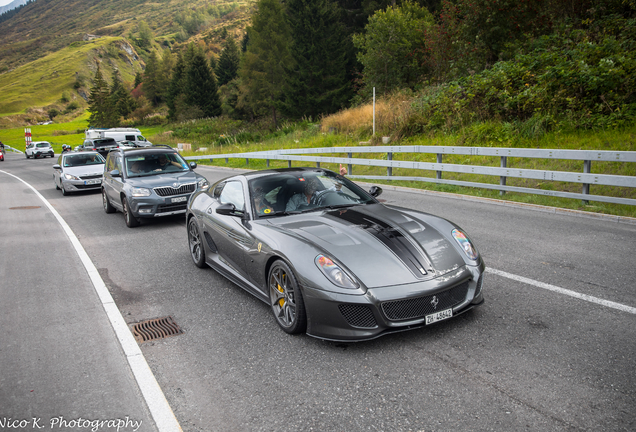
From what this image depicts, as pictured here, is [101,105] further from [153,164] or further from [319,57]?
[153,164]

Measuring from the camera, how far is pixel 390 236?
4.31 meters

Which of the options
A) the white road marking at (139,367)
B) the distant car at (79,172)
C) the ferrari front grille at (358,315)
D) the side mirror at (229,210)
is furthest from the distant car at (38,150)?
the ferrari front grille at (358,315)

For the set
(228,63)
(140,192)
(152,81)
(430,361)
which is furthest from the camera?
(152,81)

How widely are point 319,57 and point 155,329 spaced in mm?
42967

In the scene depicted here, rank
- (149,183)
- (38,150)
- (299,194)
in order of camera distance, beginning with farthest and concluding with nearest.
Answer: (38,150)
(149,183)
(299,194)

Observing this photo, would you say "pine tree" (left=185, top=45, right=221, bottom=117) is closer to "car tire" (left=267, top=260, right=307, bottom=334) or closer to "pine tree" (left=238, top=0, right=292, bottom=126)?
"pine tree" (left=238, top=0, right=292, bottom=126)

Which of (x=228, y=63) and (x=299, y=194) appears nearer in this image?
(x=299, y=194)

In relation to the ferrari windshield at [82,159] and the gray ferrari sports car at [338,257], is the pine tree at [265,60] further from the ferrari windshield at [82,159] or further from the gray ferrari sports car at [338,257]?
the gray ferrari sports car at [338,257]

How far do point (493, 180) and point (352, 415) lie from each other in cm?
1063

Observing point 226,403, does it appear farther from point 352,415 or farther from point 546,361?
point 546,361

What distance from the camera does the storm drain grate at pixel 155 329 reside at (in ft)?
14.2

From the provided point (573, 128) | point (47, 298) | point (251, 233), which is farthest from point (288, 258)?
point (573, 128)

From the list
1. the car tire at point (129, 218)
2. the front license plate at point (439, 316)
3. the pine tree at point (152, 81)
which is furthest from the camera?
the pine tree at point (152, 81)

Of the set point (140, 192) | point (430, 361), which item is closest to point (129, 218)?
point (140, 192)
